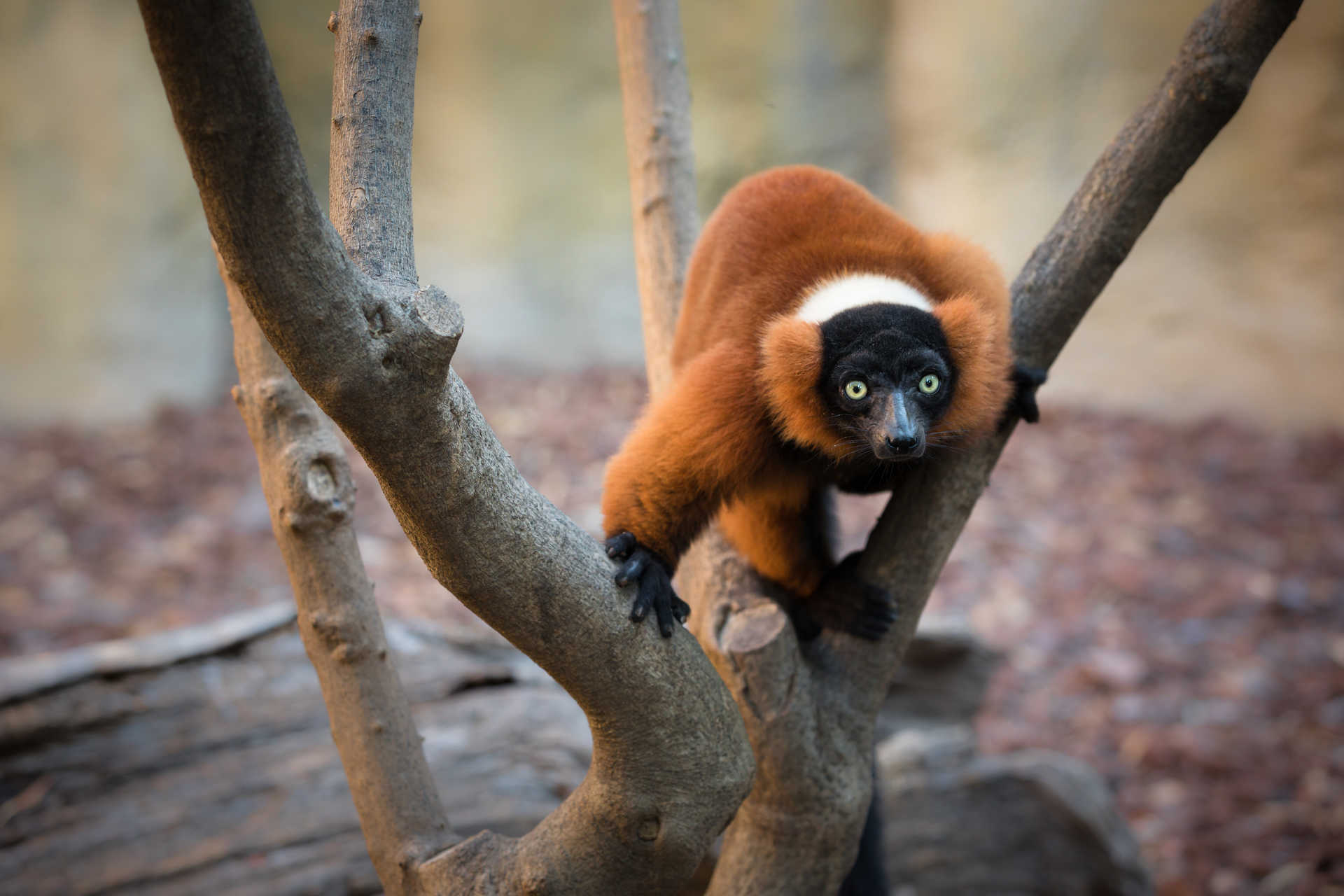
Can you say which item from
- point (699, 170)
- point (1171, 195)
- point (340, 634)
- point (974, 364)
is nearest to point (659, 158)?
point (974, 364)

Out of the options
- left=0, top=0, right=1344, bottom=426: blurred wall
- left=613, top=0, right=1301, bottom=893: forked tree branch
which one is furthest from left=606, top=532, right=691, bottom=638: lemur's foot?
left=0, top=0, right=1344, bottom=426: blurred wall

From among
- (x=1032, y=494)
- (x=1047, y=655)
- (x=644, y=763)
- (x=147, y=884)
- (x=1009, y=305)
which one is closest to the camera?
(x=644, y=763)

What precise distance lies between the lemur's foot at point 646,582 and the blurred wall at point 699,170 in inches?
277

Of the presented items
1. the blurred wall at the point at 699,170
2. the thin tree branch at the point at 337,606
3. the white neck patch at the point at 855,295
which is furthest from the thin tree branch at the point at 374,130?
the blurred wall at the point at 699,170

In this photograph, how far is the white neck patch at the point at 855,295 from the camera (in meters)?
2.50

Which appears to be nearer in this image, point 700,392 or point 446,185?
point 700,392

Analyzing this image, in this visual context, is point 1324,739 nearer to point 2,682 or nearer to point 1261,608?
point 1261,608

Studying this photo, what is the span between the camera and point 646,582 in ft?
6.47

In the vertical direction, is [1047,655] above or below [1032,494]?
below

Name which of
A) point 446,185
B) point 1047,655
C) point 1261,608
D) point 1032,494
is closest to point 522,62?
point 446,185

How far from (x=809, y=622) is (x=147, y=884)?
86.5 inches

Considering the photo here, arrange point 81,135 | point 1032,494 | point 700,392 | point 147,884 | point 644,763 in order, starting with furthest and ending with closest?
point 81,135 < point 1032,494 < point 147,884 < point 700,392 < point 644,763

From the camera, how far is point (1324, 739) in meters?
4.71

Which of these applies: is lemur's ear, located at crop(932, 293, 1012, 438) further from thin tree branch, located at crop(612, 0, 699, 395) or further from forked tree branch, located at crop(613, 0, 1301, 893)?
thin tree branch, located at crop(612, 0, 699, 395)
